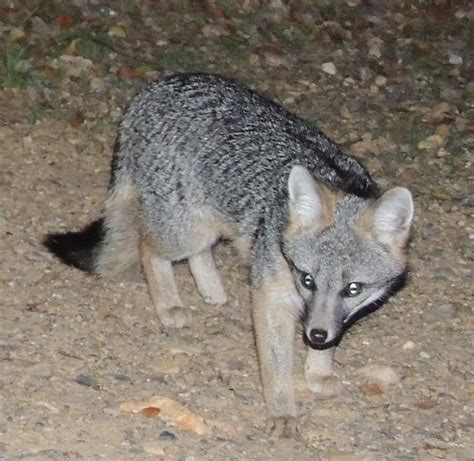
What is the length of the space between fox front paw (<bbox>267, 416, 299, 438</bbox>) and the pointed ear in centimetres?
84

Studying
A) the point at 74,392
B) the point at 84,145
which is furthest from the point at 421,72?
A: the point at 74,392

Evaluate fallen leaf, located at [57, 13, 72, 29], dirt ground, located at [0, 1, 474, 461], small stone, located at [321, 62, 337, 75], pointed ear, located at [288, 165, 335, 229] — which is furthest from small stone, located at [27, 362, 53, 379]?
small stone, located at [321, 62, 337, 75]

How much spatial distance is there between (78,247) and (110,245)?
0.18 m

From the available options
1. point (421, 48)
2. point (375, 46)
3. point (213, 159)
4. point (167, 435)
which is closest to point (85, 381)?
point (167, 435)

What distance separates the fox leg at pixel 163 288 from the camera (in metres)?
5.46

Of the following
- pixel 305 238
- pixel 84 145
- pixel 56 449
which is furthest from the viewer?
pixel 84 145

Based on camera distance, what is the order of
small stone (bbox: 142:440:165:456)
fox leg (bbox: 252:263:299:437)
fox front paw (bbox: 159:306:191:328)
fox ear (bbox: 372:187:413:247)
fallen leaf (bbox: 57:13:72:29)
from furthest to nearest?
fallen leaf (bbox: 57:13:72:29), fox front paw (bbox: 159:306:191:328), fox leg (bbox: 252:263:299:437), fox ear (bbox: 372:187:413:247), small stone (bbox: 142:440:165:456)

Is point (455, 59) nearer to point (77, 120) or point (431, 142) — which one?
point (431, 142)

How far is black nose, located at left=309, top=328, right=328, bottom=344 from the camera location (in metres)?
4.44

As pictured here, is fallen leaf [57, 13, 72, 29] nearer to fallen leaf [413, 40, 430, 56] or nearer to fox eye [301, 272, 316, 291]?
fallen leaf [413, 40, 430, 56]

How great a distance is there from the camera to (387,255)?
4656mm

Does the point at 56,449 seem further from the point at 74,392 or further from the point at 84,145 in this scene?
the point at 84,145

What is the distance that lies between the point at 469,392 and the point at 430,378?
0.66 ft

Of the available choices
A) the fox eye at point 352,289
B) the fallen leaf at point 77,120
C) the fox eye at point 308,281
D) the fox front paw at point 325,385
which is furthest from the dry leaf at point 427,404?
the fallen leaf at point 77,120
